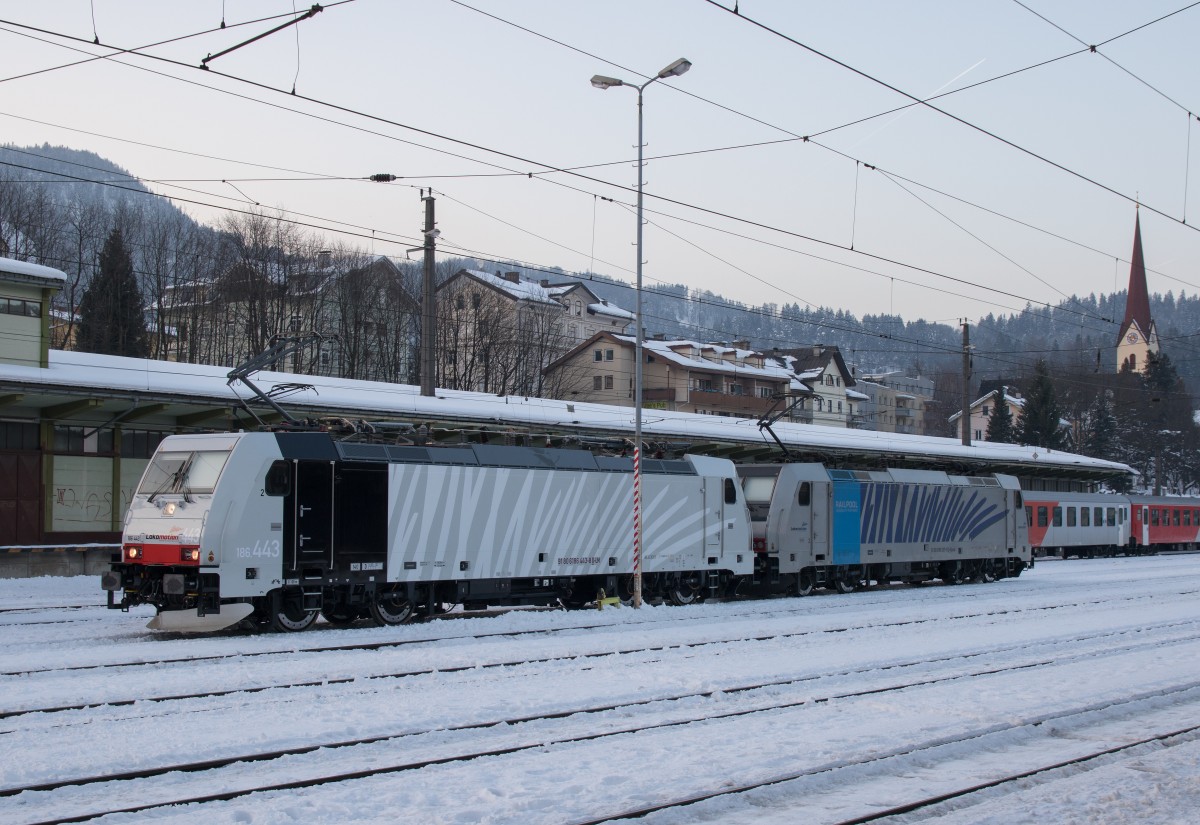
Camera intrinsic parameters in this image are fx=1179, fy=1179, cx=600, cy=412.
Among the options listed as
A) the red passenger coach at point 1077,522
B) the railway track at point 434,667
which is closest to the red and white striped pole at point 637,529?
the railway track at point 434,667

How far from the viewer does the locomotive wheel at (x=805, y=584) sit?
28.0m

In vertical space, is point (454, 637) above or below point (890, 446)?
below

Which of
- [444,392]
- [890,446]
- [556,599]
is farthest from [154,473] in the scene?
[890,446]

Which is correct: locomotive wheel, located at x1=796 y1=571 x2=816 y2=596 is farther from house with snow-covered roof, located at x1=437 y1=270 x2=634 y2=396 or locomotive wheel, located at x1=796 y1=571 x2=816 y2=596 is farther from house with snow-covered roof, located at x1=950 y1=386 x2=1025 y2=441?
house with snow-covered roof, located at x1=950 y1=386 x2=1025 y2=441

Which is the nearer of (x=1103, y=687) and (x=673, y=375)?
(x=1103, y=687)

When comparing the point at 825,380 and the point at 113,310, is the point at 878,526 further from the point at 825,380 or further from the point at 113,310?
the point at 825,380

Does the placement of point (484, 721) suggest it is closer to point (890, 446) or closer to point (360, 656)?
point (360, 656)

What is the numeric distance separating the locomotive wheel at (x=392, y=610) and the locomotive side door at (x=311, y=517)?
1.56m

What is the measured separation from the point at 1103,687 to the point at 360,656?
29.8 feet

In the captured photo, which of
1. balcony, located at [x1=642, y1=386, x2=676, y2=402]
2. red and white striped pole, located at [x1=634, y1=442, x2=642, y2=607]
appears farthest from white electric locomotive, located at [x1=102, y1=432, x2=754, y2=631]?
balcony, located at [x1=642, y1=386, x2=676, y2=402]

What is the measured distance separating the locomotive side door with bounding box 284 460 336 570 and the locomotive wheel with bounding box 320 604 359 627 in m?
1.12

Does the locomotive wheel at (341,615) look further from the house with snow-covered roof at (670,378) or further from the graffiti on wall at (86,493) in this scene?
the house with snow-covered roof at (670,378)

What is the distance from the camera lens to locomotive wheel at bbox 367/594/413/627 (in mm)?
19312

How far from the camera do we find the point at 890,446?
48.6 m
